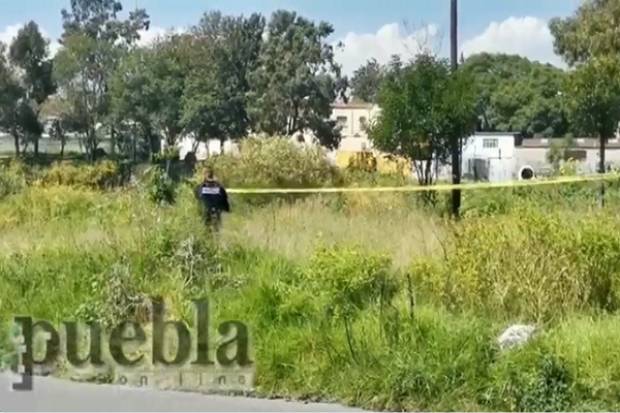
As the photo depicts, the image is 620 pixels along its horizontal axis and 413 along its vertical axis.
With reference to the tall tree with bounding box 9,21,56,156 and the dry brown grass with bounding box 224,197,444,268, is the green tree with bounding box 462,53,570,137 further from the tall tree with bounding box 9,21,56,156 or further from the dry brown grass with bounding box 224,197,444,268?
the dry brown grass with bounding box 224,197,444,268

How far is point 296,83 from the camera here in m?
56.7

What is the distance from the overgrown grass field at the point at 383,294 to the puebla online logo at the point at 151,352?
17cm

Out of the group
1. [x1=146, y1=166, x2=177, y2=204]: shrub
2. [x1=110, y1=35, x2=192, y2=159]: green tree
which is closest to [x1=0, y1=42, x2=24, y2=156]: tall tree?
[x1=110, y1=35, x2=192, y2=159]: green tree

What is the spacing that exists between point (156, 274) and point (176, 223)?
927 mm

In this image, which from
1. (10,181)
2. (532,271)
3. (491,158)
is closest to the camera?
(532,271)

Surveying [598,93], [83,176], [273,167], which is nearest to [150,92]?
[83,176]

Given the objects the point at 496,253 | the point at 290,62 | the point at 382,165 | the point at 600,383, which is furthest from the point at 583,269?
the point at 290,62

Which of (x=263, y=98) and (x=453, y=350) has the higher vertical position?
(x=263, y=98)

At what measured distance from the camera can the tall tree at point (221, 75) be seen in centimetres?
5644

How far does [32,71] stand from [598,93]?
1932 inches

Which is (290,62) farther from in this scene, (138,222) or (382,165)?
(138,222)

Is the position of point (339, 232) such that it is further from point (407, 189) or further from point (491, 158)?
point (491, 158)

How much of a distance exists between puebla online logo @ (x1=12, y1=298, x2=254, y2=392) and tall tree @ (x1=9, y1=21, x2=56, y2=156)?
187 feet

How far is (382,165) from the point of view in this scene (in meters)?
22.9
